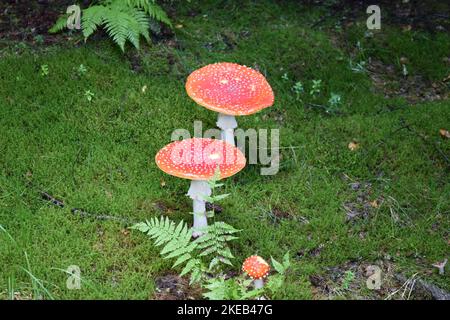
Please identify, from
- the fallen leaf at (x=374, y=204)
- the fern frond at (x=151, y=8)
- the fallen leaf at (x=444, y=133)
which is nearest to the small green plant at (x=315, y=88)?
the fallen leaf at (x=444, y=133)

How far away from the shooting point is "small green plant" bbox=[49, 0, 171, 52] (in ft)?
20.3

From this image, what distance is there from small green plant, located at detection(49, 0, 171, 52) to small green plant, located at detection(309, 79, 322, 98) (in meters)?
1.87

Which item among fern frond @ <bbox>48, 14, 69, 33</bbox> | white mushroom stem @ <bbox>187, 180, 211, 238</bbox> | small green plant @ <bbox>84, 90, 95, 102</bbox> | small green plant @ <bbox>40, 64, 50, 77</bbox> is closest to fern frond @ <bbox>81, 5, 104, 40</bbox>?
fern frond @ <bbox>48, 14, 69, 33</bbox>

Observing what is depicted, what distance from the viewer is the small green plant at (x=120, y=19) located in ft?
20.3

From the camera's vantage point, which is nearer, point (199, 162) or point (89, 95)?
point (199, 162)

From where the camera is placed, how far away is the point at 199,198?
4.73 meters

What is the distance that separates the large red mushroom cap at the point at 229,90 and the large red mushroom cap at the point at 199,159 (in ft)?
1.55

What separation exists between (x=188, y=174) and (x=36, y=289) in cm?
141

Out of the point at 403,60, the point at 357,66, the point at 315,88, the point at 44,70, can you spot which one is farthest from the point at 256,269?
the point at 403,60

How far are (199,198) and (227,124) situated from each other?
1.04 meters

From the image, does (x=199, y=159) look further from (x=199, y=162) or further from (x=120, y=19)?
(x=120, y=19)

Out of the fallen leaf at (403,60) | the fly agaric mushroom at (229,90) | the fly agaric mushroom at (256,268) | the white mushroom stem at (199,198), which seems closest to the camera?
the fly agaric mushroom at (256,268)

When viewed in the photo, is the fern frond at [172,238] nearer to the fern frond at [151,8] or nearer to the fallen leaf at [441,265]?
the fallen leaf at [441,265]
